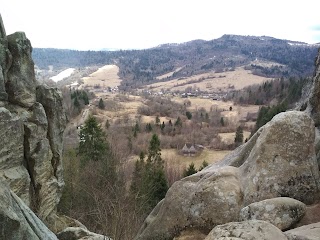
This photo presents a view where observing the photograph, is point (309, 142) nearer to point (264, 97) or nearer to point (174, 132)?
point (174, 132)

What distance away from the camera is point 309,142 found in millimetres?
Answer: 16125

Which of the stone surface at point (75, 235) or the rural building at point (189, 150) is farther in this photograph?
the rural building at point (189, 150)

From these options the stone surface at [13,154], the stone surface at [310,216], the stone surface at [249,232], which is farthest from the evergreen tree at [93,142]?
the stone surface at [249,232]

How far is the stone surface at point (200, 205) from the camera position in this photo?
1579 centimetres

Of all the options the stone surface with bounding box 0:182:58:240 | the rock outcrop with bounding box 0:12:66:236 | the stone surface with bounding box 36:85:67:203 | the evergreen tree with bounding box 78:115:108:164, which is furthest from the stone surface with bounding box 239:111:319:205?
the evergreen tree with bounding box 78:115:108:164

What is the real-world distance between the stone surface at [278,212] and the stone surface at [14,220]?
818 centimetres

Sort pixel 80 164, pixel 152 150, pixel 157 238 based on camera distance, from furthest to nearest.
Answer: pixel 152 150, pixel 80 164, pixel 157 238

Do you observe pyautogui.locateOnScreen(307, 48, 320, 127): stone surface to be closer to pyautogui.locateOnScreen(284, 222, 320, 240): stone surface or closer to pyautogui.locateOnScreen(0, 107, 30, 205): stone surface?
pyautogui.locateOnScreen(284, 222, 320, 240): stone surface

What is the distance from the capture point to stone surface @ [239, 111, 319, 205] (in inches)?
612

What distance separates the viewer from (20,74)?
2084 centimetres

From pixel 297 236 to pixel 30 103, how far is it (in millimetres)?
16630

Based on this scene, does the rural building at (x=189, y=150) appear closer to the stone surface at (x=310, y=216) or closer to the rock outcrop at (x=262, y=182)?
the rock outcrop at (x=262, y=182)

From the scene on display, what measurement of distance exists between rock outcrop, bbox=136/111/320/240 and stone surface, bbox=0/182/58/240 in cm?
930

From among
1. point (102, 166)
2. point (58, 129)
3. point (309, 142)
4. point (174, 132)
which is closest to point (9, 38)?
point (58, 129)
